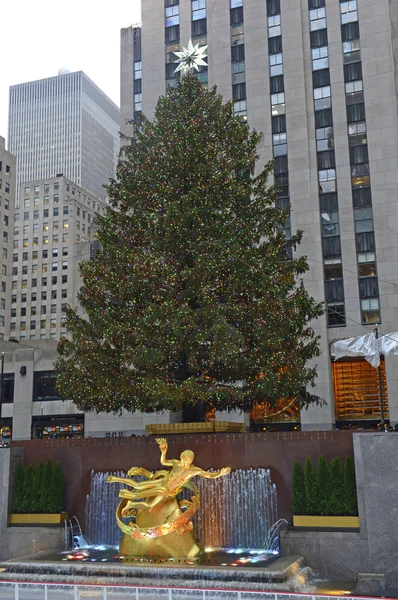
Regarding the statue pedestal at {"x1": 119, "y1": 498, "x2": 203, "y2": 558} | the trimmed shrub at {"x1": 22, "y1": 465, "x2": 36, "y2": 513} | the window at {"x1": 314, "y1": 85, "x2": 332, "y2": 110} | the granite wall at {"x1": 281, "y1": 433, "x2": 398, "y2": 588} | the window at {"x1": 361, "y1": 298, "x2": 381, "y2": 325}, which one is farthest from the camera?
the window at {"x1": 314, "y1": 85, "x2": 332, "y2": 110}

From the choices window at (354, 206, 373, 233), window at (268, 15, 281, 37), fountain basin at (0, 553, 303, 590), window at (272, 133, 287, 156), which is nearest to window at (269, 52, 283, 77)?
window at (268, 15, 281, 37)

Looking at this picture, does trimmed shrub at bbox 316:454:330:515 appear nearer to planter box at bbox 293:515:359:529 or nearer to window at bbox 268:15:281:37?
planter box at bbox 293:515:359:529

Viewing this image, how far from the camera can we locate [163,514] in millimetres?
18000

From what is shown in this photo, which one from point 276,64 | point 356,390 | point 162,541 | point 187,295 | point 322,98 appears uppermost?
point 276,64

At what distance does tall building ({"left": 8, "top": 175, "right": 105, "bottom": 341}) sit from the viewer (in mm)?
137125

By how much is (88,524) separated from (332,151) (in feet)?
144

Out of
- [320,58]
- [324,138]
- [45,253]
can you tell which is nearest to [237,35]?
[320,58]

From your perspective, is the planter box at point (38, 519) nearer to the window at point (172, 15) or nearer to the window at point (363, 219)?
the window at point (363, 219)

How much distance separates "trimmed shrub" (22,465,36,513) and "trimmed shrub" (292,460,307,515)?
8773 millimetres

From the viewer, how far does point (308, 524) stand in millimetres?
18375

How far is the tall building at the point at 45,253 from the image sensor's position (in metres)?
137

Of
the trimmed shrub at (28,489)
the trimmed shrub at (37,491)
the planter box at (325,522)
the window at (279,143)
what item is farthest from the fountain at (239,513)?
the window at (279,143)

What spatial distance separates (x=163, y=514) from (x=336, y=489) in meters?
5.10

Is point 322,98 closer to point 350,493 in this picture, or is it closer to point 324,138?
point 324,138
